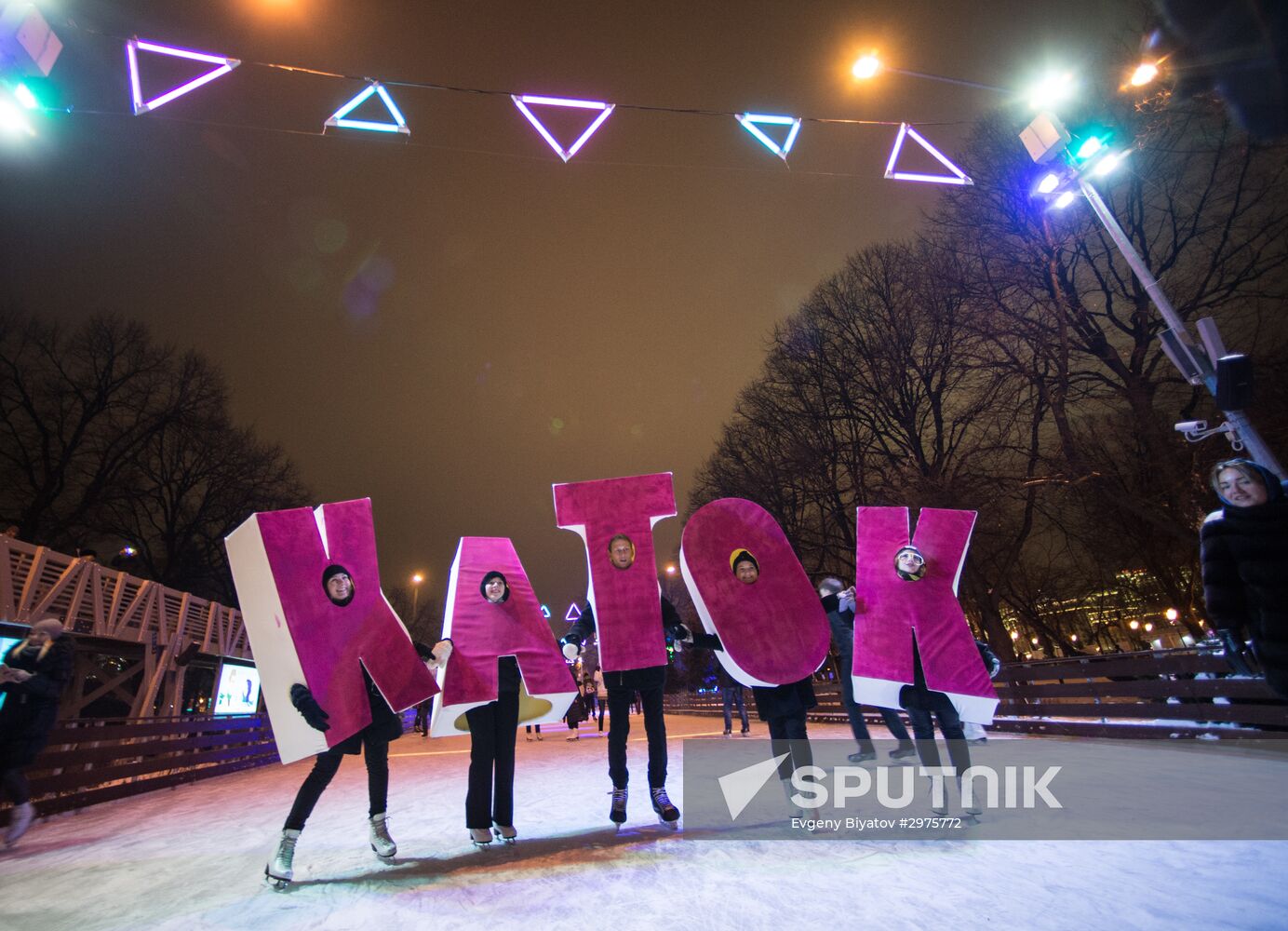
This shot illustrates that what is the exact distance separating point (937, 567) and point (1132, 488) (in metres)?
14.6

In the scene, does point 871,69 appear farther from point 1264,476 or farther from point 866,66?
point 1264,476

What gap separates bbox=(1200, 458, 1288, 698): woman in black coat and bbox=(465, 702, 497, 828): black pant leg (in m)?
4.73

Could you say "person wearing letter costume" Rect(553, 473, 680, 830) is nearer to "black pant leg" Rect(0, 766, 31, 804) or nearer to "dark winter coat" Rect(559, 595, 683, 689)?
"dark winter coat" Rect(559, 595, 683, 689)

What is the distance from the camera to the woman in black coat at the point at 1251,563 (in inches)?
134

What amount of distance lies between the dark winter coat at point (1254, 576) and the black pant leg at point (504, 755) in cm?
466

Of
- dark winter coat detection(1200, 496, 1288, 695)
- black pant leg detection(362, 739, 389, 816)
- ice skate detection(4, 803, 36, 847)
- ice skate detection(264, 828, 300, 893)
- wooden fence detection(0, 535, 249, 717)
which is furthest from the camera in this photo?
wooden fence detection(0, 535, 249, 717)

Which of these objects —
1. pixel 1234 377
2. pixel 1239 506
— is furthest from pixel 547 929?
pixel 1234 377

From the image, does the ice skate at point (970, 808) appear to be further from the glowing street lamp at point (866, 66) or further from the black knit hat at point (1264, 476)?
the glowing street lamp at point (866, 66)

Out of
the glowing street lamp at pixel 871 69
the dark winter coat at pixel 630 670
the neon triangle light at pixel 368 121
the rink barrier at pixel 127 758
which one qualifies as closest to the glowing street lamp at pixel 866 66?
the glowing street lamp at pixel 871 69

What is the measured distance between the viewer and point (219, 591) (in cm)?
2556

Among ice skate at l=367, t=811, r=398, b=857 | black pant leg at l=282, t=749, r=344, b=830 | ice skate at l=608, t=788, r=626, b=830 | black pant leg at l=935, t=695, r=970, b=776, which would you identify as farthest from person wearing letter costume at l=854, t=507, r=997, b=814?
black pant leg at l=282, t=749, r=344, b=830

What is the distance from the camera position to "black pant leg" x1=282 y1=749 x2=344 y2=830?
4004 mm

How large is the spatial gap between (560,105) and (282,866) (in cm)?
749

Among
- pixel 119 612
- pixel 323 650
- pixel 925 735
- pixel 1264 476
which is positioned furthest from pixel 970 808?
pixel 119 612
